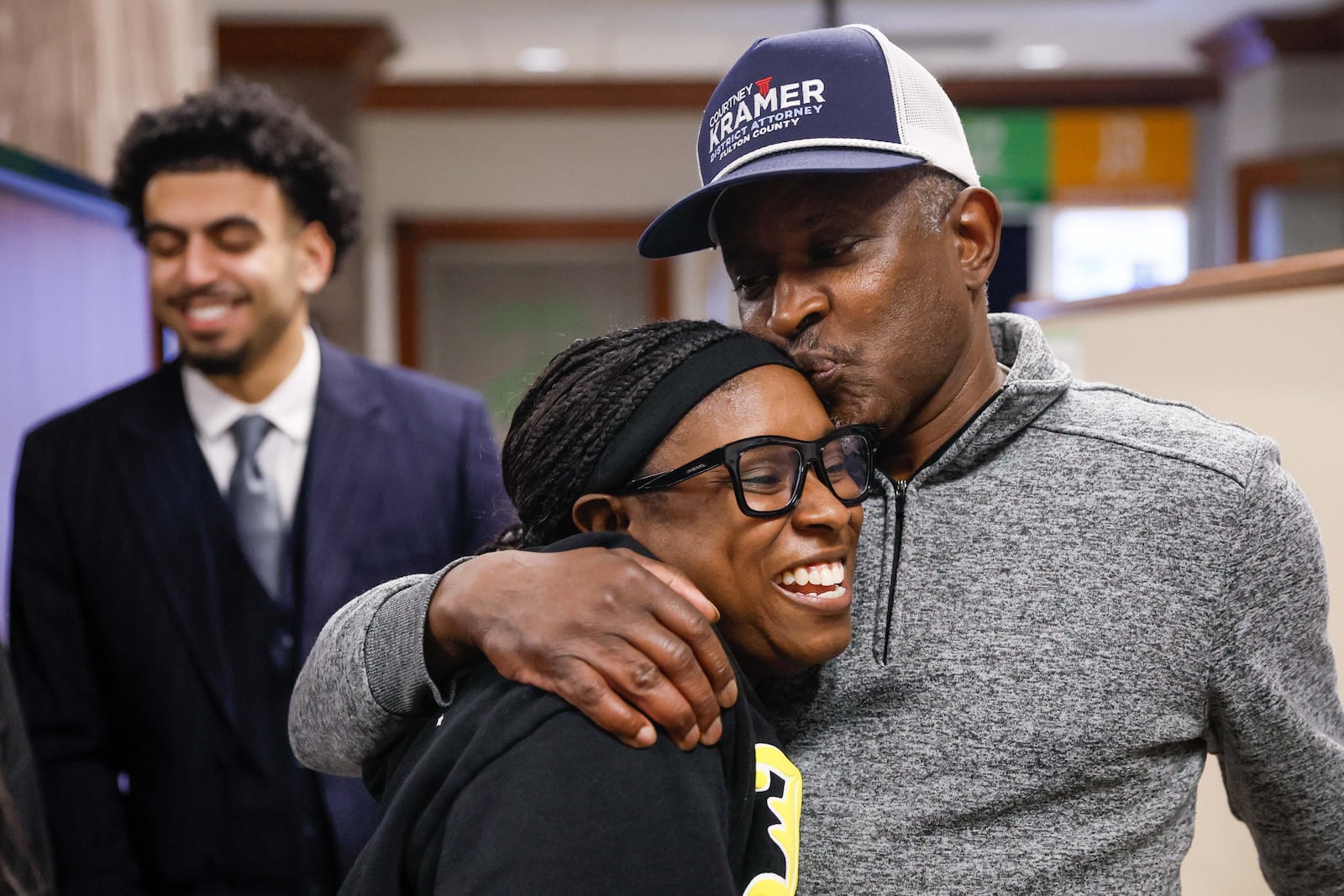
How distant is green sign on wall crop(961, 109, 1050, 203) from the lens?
615cm

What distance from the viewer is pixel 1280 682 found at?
3.48 feet

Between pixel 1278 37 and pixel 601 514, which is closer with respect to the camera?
pixel 601 514

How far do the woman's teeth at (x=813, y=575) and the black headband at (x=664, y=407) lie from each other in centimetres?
15

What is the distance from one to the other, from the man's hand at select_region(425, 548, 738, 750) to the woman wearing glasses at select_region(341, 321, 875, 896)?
15mm

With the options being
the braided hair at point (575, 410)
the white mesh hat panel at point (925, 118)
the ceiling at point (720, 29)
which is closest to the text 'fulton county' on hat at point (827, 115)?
the white mesh hat panel at point (925, 118)

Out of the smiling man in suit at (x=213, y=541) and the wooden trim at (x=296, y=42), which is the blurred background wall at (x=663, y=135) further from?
the smiling man in suit at (x=213, y=541)

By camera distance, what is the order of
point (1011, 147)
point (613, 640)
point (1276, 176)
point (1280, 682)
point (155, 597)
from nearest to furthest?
point (613, 640)
point (1280, 682)
point (155, 597)
point (1276, 176)
point (1011, 147)

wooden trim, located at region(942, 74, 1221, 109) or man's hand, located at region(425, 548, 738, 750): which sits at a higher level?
wooden trim, located at region(942, 74, 1221, 109)

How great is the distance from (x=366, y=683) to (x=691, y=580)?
29 cm

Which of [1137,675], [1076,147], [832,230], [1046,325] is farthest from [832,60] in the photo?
[1076,147]

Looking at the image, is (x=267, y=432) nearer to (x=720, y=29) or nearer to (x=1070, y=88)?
(x=720, y=29)

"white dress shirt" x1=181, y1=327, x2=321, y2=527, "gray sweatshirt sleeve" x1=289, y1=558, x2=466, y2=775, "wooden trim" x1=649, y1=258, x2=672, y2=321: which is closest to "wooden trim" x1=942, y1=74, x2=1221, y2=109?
"wooden trim" x1=649, y1=258, x2=672, y2=321

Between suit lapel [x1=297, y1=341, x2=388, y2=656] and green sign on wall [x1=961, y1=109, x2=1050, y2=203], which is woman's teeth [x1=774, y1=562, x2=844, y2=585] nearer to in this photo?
suit lapel [x1=297, y1=341, x2=388, y2=656]

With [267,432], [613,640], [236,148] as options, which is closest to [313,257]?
[236,148]
